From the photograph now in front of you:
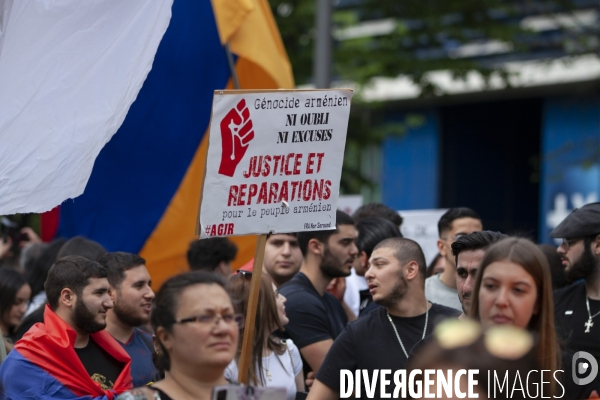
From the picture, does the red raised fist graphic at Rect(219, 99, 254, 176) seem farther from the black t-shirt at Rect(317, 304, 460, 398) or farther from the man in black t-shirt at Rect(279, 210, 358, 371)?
the man in black t-shirt at Rect(279, 210, 358, 371)

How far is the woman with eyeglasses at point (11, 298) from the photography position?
23.5 feet

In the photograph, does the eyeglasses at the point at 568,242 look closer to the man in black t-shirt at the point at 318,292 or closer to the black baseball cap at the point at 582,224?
the black baseball cap at the point at 582,224

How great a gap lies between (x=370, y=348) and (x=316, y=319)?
44.5 inches

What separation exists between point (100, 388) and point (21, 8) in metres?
2.37

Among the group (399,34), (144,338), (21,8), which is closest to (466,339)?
(144,338)

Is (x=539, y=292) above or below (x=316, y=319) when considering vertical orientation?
below

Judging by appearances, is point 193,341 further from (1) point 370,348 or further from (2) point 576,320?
(2) point 576,320

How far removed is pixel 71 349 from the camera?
5.15 meters

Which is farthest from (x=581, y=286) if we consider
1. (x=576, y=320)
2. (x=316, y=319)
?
(x=316, y=319)

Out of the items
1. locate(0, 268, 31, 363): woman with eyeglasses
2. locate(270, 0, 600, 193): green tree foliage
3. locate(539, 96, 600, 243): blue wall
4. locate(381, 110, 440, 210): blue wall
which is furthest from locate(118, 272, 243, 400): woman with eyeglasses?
locate(381, 110, 440, 210): blue wall

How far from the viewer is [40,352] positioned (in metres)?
5.12

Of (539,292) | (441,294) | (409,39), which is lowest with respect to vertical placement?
(539,292)

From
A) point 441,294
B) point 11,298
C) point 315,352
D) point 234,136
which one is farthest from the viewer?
point 11,298

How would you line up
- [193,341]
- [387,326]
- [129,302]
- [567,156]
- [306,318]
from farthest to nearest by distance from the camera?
[567,156] < [306,318] < [129,302] < [387,326] < [193,341]
